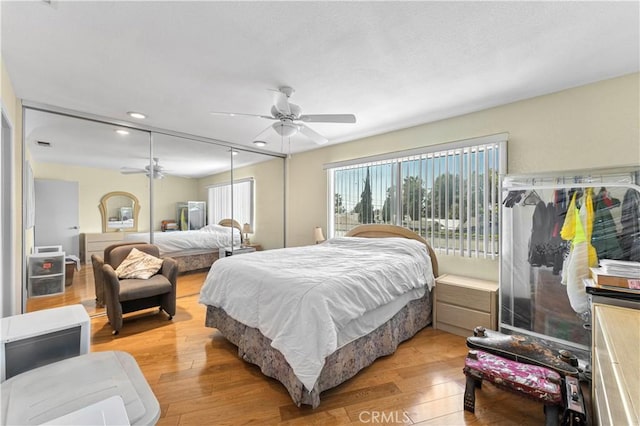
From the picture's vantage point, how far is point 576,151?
2.53 m

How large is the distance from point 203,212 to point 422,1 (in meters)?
4.00

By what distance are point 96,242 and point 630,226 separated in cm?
551

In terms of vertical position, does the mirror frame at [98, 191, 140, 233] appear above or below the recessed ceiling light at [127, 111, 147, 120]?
below

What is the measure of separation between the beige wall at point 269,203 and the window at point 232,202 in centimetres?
20

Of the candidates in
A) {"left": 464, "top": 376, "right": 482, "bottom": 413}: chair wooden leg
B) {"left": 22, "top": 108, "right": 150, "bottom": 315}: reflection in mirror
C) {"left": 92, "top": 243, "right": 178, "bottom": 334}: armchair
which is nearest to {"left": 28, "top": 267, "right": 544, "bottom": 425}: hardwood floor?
{"left": 464, "top": 376, "right": 482, "bottom": 413}: chair wooden leg

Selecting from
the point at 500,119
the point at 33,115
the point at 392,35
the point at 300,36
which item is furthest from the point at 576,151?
the point at 33,115

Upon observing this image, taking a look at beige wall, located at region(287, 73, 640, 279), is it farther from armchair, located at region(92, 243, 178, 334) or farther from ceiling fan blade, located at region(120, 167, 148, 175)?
ceiling fan blade, located at region(120, 167, 148, 175)

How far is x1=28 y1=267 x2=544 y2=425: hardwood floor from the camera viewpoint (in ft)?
5.60

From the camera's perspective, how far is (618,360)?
987 mm

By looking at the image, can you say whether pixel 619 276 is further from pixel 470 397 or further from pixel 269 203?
pixel 269 203

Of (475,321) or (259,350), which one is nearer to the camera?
(259,350)

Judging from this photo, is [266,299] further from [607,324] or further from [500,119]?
[500,119]

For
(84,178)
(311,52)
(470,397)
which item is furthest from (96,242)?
(470,397)

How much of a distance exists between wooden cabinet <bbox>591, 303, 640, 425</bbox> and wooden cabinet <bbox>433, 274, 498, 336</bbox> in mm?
1112
